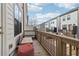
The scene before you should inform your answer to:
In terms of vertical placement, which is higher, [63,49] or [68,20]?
[68,20]

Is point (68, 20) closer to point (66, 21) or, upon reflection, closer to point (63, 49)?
point (66, 21)

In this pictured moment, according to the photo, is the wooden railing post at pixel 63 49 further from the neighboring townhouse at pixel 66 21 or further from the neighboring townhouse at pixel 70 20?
the neighboring townhouse at pixel 66 21

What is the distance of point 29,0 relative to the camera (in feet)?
7.70

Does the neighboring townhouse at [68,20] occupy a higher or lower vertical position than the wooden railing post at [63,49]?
higher

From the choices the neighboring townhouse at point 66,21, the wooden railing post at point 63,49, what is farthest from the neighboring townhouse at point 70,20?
the wooden railing post at point 63,49

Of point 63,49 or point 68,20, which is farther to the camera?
point 68,20

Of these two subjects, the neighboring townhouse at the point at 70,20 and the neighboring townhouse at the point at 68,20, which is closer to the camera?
the neighboring townhouse at the point at 70,20

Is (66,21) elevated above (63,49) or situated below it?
above

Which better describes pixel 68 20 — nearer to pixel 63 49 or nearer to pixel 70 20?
pixel 70 20

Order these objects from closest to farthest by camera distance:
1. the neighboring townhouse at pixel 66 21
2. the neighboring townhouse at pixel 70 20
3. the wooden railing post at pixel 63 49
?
the wooden railing post at pixel 63 49
the neighboring townhouse at pixel 70 20
the neighboring townhouse at pixel 66 21

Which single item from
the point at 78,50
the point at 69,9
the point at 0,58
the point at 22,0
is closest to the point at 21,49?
the point at 0,58

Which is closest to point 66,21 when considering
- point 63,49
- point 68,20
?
point 68,20

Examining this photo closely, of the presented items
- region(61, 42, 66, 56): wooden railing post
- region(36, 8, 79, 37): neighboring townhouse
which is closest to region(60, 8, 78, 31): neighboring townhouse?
region(36, 8, 79, 37): neighboring townhouse

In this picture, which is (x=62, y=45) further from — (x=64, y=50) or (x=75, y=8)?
(x=75, y=8)
